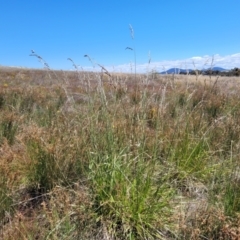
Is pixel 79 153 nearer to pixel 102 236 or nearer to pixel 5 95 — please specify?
pixel 102 236

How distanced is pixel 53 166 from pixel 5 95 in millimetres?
5726

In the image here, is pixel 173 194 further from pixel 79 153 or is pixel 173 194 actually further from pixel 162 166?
pixel 79 153

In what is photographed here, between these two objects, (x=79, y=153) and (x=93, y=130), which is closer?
(x=93, y=130)

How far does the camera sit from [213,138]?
3479 mm

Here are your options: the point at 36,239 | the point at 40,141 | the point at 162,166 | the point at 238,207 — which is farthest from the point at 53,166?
the point at 238,207

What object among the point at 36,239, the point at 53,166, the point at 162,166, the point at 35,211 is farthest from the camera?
the point at 162,166

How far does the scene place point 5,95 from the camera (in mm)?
7445

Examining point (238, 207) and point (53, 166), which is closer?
point (238, 207)

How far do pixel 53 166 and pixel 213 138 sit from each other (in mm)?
2084

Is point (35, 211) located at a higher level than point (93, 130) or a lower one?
lower

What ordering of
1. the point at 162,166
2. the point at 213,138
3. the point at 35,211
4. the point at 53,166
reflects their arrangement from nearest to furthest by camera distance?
the point at 35,211 → the point at 53,166 → the point at 162,166 → the point at 213,138

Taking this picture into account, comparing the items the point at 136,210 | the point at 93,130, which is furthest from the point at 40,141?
the point at 136,210

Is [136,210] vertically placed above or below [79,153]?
below

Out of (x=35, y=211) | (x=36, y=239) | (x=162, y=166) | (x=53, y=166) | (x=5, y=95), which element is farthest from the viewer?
(x=5, y=95)
